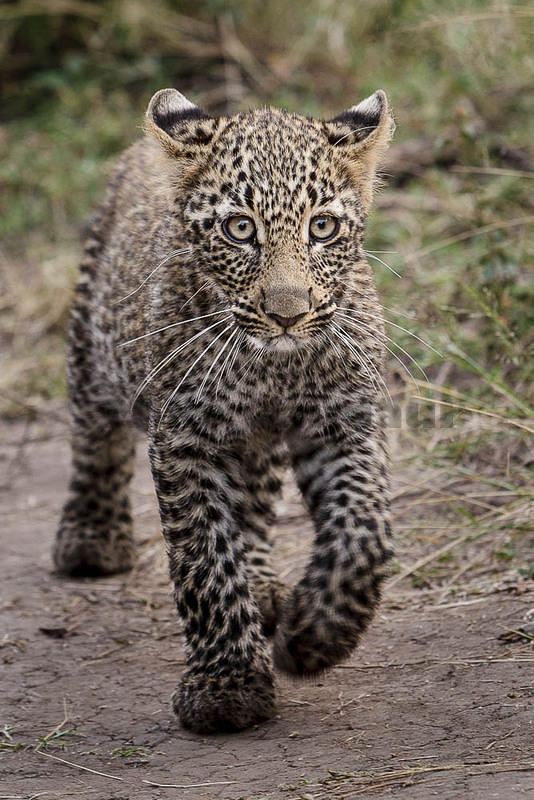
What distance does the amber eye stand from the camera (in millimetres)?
4737

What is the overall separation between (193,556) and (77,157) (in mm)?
8959

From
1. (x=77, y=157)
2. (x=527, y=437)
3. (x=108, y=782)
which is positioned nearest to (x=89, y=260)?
(x=527, y=437)

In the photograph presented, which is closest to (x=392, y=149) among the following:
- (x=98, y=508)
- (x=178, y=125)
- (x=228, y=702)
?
(x=98, y=508)

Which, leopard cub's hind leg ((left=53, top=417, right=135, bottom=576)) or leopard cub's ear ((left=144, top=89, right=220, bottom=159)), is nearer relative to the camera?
leopard cub's ear ((left=144, top=89, right=220, bottom=159))

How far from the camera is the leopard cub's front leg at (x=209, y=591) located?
465 cm

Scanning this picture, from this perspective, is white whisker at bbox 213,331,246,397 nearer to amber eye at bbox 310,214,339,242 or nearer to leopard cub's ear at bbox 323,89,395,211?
amber eye at bbox 310,214,339,242

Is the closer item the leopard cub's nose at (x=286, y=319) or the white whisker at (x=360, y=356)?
the leopard cub's nose at (x=286, y=319)

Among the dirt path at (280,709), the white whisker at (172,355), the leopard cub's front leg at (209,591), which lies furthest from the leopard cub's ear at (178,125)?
the dirt path at (280,709)

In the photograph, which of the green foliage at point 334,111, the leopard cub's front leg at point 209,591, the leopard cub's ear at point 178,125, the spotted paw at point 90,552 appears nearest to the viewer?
the leopard cub's front leg at point 209,591

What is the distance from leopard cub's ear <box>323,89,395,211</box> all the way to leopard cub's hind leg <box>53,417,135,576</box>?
217 centimetres

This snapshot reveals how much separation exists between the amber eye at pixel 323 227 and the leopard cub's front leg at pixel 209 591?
88 cm

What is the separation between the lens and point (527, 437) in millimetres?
6484

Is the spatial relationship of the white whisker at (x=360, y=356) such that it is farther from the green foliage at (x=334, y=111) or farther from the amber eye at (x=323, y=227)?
the green foliage at (x=334, y=111)

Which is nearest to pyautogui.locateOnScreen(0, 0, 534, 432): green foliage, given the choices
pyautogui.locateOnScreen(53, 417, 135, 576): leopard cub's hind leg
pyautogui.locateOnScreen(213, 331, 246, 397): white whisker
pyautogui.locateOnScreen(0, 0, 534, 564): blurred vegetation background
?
pyautogui.locateOnScreen(0, 0, 534, 564): blurred vegetation background
